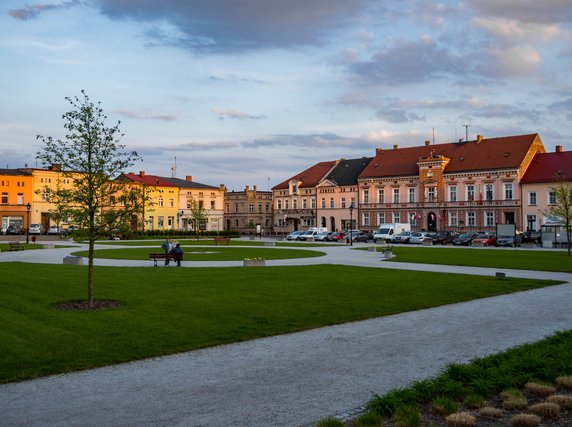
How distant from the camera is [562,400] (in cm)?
681

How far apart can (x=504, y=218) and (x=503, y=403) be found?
6899 cm

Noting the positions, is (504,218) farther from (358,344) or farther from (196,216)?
(358,344)

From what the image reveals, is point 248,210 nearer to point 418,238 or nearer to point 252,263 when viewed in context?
point 418,238

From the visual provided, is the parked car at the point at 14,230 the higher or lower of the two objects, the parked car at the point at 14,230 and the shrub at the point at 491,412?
the higher

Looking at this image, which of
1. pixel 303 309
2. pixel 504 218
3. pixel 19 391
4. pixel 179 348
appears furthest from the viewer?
pixel 504 218

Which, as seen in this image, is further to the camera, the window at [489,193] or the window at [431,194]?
A: the window at [431,194]

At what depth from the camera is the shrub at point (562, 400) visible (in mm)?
6703

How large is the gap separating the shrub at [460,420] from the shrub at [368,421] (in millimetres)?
794

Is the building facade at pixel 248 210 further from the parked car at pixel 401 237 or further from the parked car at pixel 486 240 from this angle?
the parked car at pixel 486 240

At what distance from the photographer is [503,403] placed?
6.85m

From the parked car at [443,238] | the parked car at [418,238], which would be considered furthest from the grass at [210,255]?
the parked car at [443,238]

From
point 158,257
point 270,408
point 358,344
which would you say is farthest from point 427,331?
point 158,257

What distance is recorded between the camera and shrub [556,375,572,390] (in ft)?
24.5

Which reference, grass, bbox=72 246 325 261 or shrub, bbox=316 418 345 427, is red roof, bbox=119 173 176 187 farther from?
shrub, bbox=316 418 345 427
